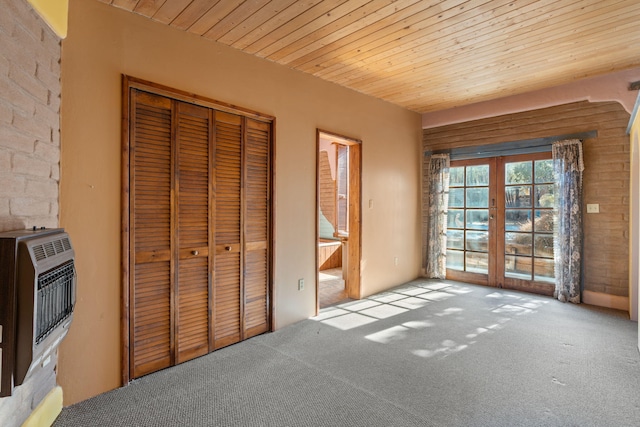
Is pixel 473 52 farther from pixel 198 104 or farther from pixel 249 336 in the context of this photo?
pixel 249 336

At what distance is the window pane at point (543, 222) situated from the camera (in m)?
4.28

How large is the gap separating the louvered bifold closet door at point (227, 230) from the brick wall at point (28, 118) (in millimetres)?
1095

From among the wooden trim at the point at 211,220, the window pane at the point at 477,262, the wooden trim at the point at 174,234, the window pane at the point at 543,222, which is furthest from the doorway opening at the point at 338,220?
the window pane at the point at 543,222

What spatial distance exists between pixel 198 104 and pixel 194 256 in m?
1.21

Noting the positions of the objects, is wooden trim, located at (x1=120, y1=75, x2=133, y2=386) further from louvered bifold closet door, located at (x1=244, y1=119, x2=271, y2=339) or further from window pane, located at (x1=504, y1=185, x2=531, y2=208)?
window pane, located at (x1=504, y1=185, x2=531, y2=208)

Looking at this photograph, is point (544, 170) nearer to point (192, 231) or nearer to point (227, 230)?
point (227, 230)

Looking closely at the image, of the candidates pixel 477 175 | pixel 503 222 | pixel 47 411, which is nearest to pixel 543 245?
pixel 503 222

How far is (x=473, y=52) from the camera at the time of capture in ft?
10.1

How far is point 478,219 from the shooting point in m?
4.90

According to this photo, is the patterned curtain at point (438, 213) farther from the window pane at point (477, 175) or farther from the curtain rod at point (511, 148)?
the window pane at point (477, 175)

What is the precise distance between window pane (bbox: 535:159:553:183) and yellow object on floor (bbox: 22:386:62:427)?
207 inches

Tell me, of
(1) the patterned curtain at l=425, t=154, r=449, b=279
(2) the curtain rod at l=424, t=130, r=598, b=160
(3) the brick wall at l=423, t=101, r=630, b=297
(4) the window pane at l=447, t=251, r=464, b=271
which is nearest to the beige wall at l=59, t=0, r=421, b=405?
(1) the patterned curtain at l=425, t=154, r=449, b=279

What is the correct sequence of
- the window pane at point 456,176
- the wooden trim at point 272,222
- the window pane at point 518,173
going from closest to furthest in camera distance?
the wooden trim at point 272,222 → the window pane at point 518,173 → the window pane at point 456,176

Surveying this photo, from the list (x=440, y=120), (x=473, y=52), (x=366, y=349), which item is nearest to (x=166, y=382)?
(x=366, y=349)
